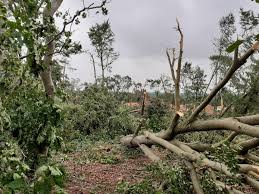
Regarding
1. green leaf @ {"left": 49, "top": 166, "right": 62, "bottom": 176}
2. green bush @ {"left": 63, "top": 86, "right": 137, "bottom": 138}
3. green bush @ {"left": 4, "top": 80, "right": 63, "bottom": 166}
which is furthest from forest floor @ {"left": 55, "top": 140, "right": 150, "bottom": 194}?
green leaf @ {"left": 49, "top": 166, "right": 62, "bottom": 176}

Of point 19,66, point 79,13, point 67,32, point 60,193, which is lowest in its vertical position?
point 60,193

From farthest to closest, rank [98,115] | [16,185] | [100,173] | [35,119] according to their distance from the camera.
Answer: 1. [98,115]
2. [100,173]
3. [35,119]
4. [16,185]

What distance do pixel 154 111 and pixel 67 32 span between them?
42.3 feet

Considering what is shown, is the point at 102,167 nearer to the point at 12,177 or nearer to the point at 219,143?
the point at 219,143

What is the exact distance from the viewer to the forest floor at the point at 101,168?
843cm

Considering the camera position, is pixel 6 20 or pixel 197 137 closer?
pixel 6 20

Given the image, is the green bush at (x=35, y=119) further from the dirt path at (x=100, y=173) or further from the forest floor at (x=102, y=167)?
the dirt path at (x=100, y=173)

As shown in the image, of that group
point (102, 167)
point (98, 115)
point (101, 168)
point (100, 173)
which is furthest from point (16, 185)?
point (98, 115)

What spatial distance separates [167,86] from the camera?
25000mm

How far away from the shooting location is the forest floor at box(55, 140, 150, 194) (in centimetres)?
843

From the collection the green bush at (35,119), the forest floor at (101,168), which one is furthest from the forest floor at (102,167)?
the green bush at (35,119)

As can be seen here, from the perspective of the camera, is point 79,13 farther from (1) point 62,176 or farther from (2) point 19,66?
(1) point 62,176

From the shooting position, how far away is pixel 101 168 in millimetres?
10391

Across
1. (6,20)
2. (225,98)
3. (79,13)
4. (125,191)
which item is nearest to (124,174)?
(125,191)
